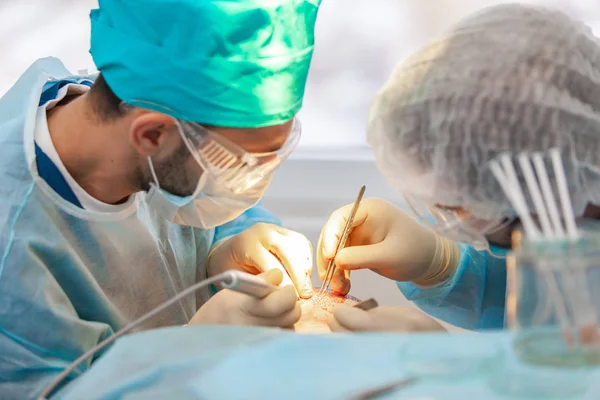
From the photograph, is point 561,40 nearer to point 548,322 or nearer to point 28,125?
point 548,322

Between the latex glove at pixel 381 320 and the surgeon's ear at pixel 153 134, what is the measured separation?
1.93 feet

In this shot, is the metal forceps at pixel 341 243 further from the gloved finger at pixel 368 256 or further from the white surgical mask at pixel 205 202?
the white surgical mask at pixel 205 202

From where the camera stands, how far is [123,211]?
197 cm

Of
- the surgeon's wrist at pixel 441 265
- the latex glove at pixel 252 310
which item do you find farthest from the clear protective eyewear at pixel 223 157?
the surgeon's wrist at pixel 441 265

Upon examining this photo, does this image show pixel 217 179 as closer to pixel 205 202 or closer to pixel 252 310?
pixel 205 202

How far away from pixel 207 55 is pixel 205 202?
0.40 meters

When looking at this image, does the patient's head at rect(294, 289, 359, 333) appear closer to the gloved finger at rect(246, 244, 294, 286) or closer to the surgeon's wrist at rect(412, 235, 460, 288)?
the gloved finger at rect(246, 244, 294, 286)

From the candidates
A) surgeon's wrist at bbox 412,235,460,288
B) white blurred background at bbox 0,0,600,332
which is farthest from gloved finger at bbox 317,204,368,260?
white blurred background at bbox 0,0,600,332

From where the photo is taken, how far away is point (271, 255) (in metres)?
2.13

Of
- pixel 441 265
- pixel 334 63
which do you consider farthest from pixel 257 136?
pixel 334 63

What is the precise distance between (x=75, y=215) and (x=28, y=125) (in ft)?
0.84

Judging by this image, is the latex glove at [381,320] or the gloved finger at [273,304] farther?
the gloved finger at [273,304]

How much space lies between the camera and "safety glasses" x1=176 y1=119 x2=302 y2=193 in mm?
1718

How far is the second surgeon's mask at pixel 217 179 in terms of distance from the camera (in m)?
1.73
